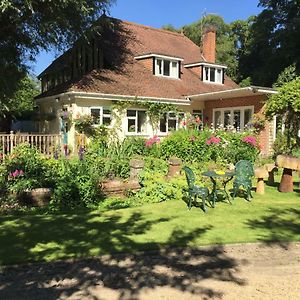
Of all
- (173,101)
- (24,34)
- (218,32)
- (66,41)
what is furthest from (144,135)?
(218,32)

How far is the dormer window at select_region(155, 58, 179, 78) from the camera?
2558 cm

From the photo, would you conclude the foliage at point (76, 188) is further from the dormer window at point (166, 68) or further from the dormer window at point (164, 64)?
the dormer window at point (166, 68)

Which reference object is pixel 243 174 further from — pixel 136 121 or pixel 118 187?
pixel 136 121

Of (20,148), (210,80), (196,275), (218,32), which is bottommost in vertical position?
(196,275)

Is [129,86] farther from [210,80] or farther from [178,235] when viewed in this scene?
[178,235]

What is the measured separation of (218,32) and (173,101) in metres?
30.7

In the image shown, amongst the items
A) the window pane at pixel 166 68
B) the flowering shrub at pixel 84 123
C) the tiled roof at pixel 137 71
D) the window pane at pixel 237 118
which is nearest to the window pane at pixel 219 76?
the tiled roof at pixel 137 71

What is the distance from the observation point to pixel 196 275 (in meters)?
5.15

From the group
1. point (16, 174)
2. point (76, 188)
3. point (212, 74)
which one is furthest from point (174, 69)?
point (16, 174)

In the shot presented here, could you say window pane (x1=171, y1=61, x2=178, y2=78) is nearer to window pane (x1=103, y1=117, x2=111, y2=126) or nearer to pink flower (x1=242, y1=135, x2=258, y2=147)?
window pane (x1=103, y1=117, x2=111, y2=126)

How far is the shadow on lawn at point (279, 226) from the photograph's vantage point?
6715 millimetres

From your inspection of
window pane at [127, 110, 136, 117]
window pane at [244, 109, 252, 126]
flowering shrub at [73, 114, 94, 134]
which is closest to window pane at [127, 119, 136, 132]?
window pane at [127, 110, 136, 117]

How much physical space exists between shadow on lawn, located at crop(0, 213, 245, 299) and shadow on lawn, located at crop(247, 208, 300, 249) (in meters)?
1.12

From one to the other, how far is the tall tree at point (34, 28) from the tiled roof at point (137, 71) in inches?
97.9
